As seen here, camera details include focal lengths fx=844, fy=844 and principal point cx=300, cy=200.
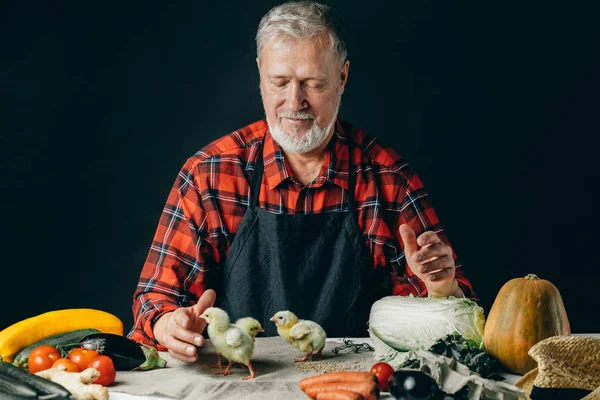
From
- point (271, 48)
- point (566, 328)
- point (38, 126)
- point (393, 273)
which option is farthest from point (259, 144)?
point (566, 328)

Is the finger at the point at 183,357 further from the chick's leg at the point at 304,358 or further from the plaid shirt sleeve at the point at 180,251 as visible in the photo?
the plaid shirt sleeve at the point at 180,251

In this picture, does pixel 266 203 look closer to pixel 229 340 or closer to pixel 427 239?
pixel 427 239

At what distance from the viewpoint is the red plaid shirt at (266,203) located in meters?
3.76

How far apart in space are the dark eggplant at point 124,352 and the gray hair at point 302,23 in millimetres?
1514

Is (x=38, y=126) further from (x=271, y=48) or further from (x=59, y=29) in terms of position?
(x=271, y=48)

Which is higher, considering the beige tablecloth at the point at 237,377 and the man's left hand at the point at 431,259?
the man's left hand at the point at 431,259

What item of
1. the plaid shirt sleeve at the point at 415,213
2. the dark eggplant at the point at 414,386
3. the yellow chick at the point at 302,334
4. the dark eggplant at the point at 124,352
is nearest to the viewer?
the dark eggplant at the point at 414,386

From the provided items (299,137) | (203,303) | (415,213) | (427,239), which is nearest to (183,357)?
(203,303)

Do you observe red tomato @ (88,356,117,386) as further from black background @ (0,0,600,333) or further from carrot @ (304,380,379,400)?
black background @ (0,0,600,333)

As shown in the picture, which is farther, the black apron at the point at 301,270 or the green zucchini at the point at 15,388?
the black apron at the point at 301,270

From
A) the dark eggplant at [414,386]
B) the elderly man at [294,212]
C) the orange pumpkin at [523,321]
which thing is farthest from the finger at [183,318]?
the orange pumpkin at [523,321]

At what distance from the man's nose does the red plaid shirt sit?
26 centimetres

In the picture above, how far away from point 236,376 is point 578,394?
1.04 metres

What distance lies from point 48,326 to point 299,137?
4.43ft
